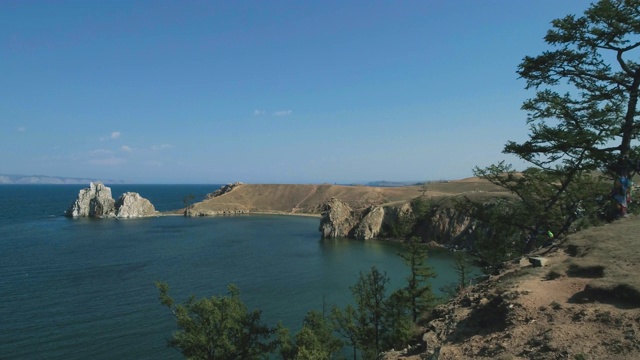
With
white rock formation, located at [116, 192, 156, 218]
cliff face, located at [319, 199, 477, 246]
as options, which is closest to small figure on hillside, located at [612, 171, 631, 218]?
cliff face, located at [319, 199, 477, 246]

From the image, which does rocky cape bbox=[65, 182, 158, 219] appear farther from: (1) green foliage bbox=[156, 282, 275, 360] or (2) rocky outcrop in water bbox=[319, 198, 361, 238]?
(1) green foliage bbox=[156, 282, 275, 360]

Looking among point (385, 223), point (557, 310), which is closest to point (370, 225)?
point (385, 223)

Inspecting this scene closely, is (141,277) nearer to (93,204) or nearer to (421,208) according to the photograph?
(421,208)

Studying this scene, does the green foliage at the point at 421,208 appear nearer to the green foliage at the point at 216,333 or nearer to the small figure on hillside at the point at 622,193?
the green foliage at the point at 216,333

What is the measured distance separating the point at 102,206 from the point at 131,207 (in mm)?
12573

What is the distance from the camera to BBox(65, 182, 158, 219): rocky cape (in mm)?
171875

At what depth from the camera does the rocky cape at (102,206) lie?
6767 inches

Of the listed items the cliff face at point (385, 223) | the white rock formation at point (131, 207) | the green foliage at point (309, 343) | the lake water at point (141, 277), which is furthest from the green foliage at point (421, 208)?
the white rock formation at point (131, 207)

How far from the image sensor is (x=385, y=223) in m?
122

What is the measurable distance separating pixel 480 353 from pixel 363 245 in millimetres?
96117

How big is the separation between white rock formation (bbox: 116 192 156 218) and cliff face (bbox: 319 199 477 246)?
313 ft

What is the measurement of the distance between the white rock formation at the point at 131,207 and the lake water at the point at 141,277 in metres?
43.4

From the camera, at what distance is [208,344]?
2764 cm

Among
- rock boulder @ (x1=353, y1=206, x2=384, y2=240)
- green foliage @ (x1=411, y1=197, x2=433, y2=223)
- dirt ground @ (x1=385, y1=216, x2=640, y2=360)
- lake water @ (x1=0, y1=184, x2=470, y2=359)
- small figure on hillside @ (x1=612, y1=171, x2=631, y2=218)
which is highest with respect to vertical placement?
small figure on hillside @ (x1=612, y1=171, x2=631, y2=218)
